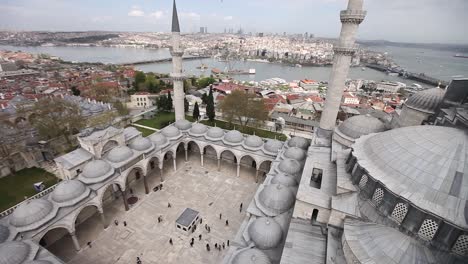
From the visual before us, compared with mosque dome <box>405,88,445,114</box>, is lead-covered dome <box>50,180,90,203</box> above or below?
below

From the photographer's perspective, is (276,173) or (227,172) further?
(227,172)

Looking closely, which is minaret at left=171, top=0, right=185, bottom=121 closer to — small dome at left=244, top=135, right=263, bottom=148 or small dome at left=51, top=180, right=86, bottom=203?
small dome at left=244, top=135, right=263, bottom=148

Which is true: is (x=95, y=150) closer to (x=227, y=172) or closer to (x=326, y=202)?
(x=227, y=172)

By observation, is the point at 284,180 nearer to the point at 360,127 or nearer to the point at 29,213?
the point at 360,127

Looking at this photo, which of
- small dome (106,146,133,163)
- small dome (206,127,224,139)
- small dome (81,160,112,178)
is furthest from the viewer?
small dome (206,127,224,139)

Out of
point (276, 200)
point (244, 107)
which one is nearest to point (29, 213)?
point (276, 200)

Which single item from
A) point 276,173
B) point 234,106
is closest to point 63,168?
point 276,173

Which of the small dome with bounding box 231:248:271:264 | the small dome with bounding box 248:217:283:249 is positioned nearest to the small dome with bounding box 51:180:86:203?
the small dome with bounding box 231:248:271:264
